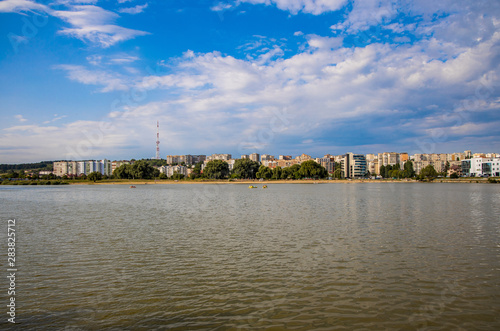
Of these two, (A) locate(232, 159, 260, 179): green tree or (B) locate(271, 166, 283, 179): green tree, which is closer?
(A) locate(232, 159, 260, 179): green tree

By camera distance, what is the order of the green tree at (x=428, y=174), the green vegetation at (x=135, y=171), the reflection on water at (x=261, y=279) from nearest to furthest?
the reflection on water at (x=261, y=279)
the green vegetation at (x=135, y=171)
the green tree at (x=428, y=174)

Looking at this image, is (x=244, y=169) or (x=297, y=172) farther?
(x=297, y=172)

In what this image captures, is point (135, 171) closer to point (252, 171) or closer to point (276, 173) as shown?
point (252, 171)

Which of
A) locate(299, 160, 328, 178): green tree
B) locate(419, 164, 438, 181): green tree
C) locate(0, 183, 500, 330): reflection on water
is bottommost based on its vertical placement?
locate(0, 183, 500, 330): reflection on water

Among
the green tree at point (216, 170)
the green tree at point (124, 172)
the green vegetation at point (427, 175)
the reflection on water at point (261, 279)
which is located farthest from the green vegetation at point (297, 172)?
the reflection on water at point (261, 279)

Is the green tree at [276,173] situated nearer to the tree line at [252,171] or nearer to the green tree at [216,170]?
the tree line at [252,171]

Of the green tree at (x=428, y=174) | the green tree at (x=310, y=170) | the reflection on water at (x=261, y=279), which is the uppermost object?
the green tree at (x=310, y=170)

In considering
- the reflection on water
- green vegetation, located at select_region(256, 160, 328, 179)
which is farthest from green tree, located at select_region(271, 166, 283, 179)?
the reflection on water

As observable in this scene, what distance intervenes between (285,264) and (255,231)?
26.2ft

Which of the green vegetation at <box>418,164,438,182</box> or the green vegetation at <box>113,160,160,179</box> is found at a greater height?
the green vegetation at <box>113,160,160,179</box>

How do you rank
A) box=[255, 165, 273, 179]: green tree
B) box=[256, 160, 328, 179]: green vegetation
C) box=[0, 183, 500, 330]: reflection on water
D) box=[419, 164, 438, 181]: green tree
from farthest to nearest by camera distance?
box=[255, 165, 273, 179]: green tree, box=[256, 160, 328, 179]: green vegetation, box=[419, 164, 438, 181]: green tree, box=[0, 183, 500, 330]: reflection on water

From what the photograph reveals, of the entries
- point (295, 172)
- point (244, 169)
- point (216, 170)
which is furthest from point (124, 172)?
point (295, 172)

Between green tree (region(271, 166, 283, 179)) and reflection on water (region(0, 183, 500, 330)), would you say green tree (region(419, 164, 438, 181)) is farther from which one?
reflection on water (region(0, 183, 500, 330))

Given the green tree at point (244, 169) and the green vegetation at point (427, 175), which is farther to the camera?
the green tree at point (244, 169)
